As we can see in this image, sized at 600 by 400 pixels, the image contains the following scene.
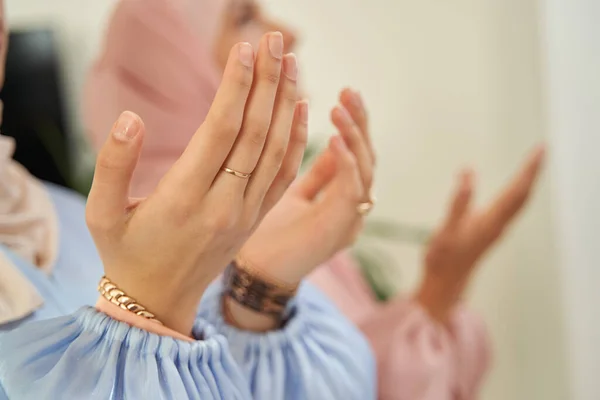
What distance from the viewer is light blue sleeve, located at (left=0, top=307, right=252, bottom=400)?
312 mm

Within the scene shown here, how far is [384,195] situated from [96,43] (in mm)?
688

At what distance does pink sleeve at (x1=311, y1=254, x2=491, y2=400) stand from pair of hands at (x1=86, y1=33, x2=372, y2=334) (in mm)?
355

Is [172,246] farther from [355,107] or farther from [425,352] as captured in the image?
[425,352]

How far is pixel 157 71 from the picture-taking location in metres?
0.72

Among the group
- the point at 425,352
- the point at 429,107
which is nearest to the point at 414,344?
the point at 425,352

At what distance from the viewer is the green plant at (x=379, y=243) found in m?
1.07

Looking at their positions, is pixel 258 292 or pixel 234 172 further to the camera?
pixel 258 292

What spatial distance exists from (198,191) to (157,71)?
1.52 ft

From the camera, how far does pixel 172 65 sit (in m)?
Result: 0.72

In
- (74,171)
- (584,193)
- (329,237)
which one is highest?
(584,193)

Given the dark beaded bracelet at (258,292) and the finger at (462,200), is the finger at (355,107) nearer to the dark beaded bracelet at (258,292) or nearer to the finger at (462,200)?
the dark beaded bracelet at (258,292)

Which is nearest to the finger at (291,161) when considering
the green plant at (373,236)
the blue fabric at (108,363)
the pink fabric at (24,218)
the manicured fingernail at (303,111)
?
the manicured fingernail at (303,111)

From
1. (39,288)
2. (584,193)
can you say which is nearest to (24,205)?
(39,288)

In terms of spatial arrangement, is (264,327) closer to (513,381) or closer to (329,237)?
(329,237)
